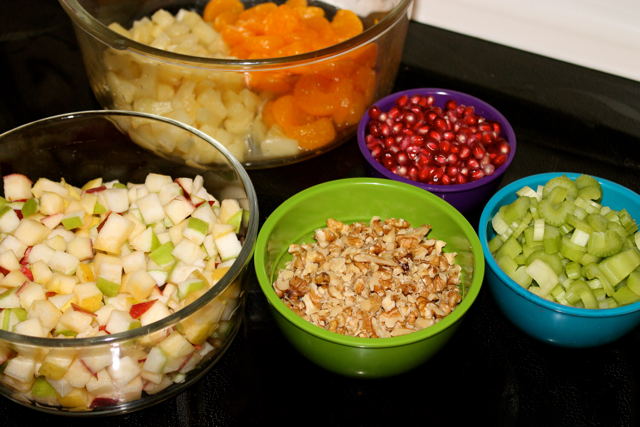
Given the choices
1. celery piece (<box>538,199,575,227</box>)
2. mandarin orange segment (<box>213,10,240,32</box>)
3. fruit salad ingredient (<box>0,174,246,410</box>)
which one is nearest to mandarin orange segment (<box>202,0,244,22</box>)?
mandarin orange segment (<box>213,10,240,32</box>)

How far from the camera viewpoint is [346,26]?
1.66m

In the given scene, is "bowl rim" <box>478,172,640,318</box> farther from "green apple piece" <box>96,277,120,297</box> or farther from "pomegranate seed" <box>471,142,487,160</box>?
"green apple piece" <box>96,277,120,297</box>

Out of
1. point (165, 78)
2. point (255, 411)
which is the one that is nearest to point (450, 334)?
point (255, 411)

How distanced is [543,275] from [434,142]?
424 millimetres

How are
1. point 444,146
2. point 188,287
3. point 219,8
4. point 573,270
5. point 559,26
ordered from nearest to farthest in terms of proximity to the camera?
point 188,287
point 573,270
point 444,146
point 219,8
point 559,26

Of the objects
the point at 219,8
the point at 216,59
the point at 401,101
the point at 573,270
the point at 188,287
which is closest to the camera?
the point at 188,287

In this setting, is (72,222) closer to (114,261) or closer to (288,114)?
(114,261)

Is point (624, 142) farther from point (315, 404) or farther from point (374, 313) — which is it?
point (315, 404)

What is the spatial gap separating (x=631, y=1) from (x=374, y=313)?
58.3 inches

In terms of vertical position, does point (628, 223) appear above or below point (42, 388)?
above

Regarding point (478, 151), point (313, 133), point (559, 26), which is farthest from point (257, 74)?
→ point (559, 26)

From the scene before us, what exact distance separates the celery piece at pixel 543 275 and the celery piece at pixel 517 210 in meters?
0.12

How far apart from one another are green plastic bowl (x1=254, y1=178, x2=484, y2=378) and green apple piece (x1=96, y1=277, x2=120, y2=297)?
28 cm

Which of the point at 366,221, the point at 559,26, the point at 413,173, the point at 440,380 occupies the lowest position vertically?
the point at 440,380
